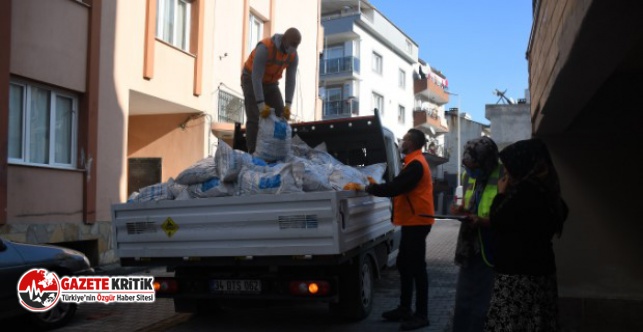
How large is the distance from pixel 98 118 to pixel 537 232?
29.6 ft

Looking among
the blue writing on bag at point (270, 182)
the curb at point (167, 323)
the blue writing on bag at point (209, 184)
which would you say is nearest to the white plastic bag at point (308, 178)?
the blue writing on bag at point (270, 182)

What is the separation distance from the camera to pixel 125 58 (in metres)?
11.4

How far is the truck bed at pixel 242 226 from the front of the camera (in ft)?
16.2

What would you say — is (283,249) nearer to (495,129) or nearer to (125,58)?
(125,58)

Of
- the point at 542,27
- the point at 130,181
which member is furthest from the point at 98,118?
the point at 542,27

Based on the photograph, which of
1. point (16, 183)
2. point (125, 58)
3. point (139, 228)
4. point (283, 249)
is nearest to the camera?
point (283, 249)

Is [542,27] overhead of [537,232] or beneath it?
overhead

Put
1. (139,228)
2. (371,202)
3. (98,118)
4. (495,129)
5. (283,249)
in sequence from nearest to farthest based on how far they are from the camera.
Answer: (283,249), (139,228), (371,202), (98,118), (495,129)

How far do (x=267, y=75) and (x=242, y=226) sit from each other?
253cm

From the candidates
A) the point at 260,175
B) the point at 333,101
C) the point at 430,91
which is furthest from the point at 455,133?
the point at 260,175

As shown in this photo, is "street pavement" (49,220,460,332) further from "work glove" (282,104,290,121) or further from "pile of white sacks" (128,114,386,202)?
"work glove" (282,104,290,121)

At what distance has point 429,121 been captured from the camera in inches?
1727

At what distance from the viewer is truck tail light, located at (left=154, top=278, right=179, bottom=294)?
5.66 meters

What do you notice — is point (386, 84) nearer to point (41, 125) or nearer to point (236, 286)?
point (41, 125)
